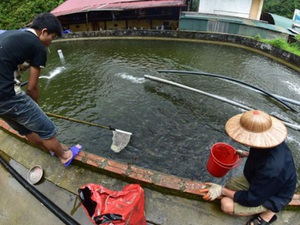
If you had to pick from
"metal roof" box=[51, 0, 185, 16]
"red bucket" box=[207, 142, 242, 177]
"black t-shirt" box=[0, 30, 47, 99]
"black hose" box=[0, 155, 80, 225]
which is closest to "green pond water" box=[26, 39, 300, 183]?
"red bucket" box=[207, 142, 242, 177]

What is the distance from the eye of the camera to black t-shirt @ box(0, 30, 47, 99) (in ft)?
7.98

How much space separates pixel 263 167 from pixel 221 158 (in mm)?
1293

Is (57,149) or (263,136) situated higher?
(263,136)

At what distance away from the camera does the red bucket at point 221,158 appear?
10.1 ft

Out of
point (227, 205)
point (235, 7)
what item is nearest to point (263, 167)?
point (227, 205)

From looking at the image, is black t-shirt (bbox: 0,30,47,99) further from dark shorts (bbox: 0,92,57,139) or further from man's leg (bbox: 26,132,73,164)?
man's leg (bbox: 26,132,73,164)

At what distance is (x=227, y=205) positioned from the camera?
271cm

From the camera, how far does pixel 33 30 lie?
103 inches

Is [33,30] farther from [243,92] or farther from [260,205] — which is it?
Result: [243,92]

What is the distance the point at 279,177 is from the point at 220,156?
1.30m

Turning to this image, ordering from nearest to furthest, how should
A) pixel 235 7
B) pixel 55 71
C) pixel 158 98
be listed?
1. pixel 158 98
2. pixel 55 71
3. pixel 235 7

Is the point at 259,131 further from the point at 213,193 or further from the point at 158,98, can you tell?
the point at 158,98

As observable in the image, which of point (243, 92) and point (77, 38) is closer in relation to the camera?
point (243, 92)

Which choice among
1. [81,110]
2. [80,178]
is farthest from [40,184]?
[81,110]
